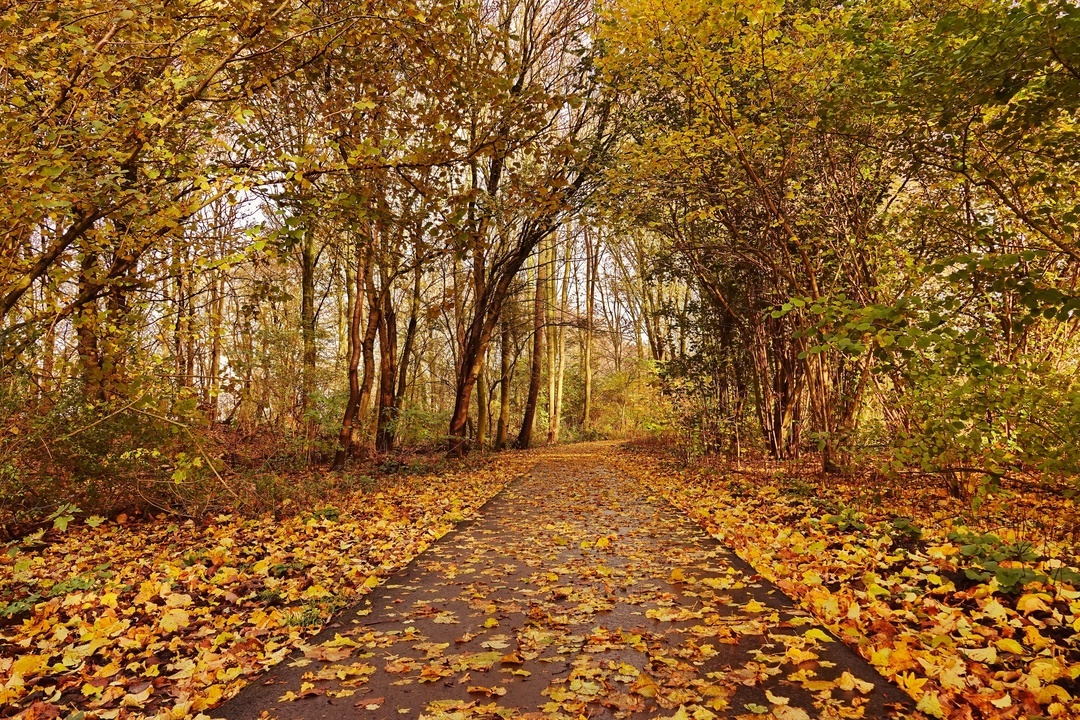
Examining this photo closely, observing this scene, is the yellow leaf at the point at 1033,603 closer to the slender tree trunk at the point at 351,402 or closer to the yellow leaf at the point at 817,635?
the yellow leaf at the point at 817,635

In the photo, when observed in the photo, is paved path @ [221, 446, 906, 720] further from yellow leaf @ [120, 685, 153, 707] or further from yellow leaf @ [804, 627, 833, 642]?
yellow leaf @ [120, 685, 153, 707]

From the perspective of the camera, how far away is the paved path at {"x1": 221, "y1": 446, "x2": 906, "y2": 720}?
312 centimetres

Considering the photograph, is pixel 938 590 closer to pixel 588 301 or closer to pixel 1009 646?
pixel 1009 646

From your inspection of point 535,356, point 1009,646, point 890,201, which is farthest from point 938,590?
point 535,356

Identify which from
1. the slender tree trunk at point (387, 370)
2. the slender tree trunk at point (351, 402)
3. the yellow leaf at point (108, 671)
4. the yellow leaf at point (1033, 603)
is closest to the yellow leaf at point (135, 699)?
the yellow leaf at point (108, 671)

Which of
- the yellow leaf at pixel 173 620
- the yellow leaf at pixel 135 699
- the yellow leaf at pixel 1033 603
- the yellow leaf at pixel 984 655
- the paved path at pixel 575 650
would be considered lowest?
the paved path at pixel 575 650

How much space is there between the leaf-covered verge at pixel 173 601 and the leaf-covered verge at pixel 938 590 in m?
3.85

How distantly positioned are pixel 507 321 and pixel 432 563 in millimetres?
16312

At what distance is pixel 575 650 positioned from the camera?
3852 millimetres

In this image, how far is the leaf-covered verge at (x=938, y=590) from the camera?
3098 mm

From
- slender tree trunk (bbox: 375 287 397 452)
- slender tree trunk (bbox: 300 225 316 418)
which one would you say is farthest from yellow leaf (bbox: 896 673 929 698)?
slender tree trunk (bbox: 375 287 397 452)

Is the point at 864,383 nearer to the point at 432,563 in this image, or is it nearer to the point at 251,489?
the point at 432,563

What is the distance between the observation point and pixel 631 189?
10.2m

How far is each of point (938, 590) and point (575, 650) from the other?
9.31ft
